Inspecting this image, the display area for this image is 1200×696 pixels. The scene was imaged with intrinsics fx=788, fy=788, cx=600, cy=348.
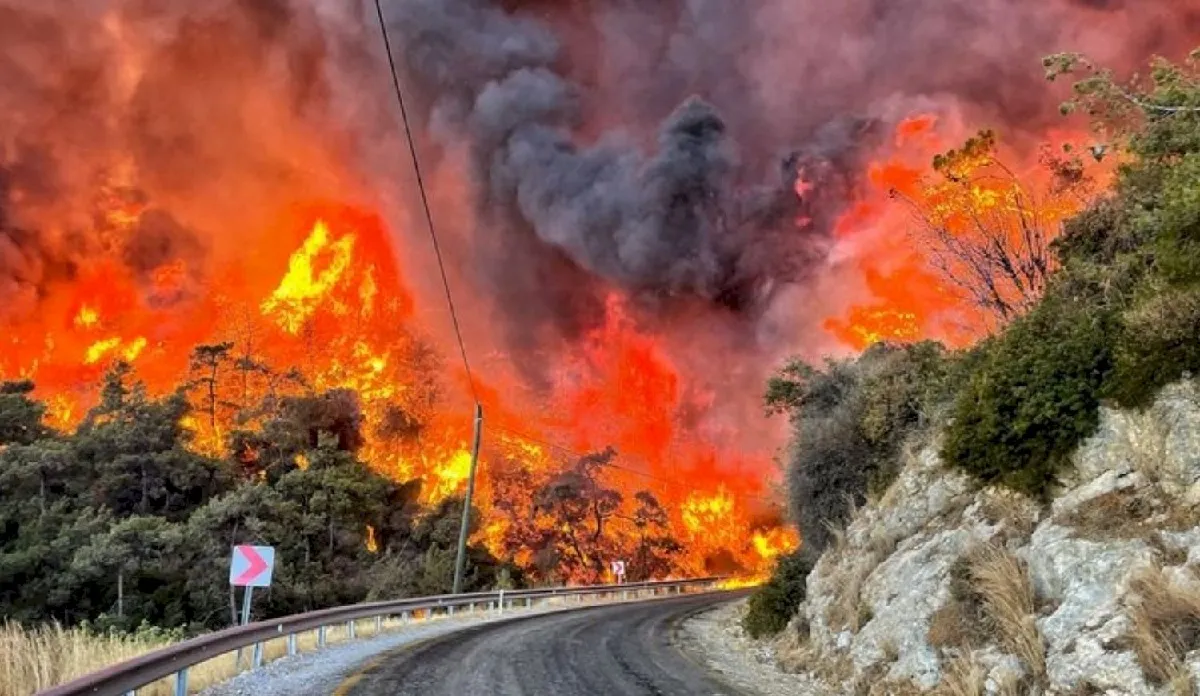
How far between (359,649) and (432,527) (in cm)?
3864

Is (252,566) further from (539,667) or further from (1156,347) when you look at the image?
(1156,347)

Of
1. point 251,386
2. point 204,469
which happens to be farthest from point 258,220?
point 204,469

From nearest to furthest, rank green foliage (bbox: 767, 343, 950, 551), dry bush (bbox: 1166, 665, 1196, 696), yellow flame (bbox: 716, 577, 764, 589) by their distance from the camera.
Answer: dry bush (bbox: 1166, 665, 1196, 696) → green foliage (bbox: 767, 343, 950, 551) → yellow flame (bbox: 716, 577, 764, 589)

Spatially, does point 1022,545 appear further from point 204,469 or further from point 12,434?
point 12,434

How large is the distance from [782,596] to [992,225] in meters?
9.76

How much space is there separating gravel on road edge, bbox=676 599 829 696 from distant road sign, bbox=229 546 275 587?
7.55 metres

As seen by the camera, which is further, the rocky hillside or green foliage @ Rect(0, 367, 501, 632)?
green foliage @ Rect(0, 367, 501, 632)

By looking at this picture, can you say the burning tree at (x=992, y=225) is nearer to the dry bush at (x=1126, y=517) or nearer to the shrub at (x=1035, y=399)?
the shrub at (x=1035, y=399)

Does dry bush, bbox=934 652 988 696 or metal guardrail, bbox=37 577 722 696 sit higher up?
metal guardrail, bbox=37 577 722 696

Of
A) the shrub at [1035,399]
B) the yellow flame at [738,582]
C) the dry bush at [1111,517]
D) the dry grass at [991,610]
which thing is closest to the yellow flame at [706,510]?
the yellow flame at [738,582]

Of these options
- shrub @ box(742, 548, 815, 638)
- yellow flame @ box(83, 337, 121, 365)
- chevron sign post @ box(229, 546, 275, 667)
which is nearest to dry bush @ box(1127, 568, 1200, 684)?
chevron sign post @ box(229, 546, 275, 667)

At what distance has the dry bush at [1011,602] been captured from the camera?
810 cm

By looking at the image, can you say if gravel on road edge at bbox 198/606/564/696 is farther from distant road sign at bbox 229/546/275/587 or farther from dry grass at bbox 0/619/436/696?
distant road sign at bbox 229/546/275/587

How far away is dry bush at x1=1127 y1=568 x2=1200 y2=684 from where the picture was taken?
21.2ft
